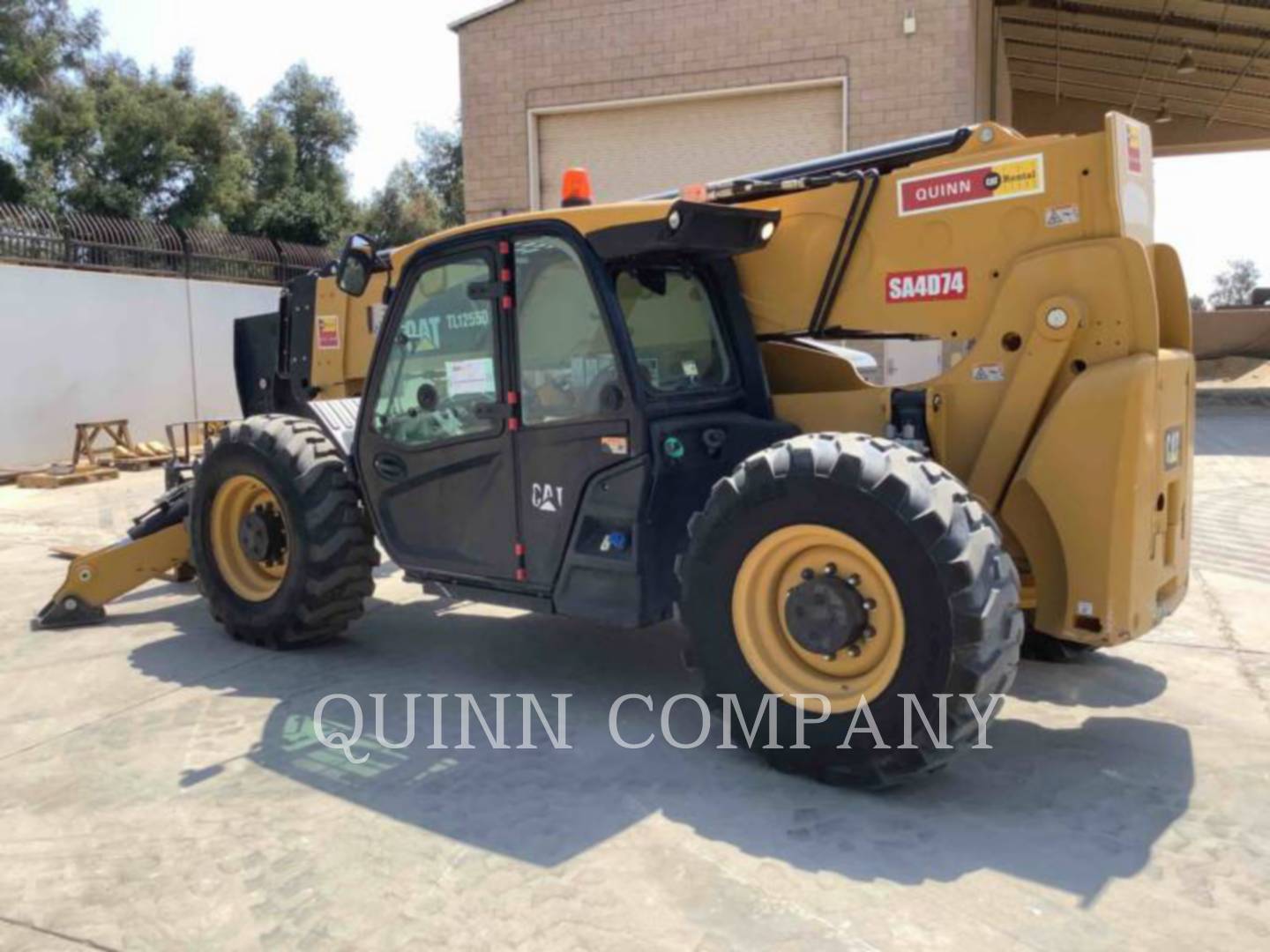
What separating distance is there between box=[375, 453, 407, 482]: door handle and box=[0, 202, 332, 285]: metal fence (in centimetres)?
1128

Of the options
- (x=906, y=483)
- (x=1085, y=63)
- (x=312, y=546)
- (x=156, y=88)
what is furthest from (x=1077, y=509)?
(x=156, y=88)

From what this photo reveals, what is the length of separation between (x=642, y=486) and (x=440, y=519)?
1212 mm

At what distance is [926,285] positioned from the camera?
437 cm

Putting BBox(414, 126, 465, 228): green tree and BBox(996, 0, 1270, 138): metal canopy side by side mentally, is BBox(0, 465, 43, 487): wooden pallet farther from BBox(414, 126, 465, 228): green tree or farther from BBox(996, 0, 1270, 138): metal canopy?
BBox(414, 126, 465, 228): green tree

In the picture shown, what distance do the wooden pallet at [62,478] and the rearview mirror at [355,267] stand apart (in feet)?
29.3

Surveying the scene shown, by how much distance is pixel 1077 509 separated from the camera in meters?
3.86

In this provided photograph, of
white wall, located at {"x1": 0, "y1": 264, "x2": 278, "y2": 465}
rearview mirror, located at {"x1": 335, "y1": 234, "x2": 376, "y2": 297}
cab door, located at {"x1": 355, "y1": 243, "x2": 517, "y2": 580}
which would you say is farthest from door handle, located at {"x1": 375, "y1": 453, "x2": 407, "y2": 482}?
white wall, located at {"x1": 0, "y1": 264, "x2": 278, "y2": 465}

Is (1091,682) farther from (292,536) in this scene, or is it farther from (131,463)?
(131,463)

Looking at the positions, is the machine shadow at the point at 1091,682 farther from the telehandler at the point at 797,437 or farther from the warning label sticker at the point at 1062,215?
the warning label sticker at the point at 1062,215

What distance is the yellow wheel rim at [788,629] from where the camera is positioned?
145 inches

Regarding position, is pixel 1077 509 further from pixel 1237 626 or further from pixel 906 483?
pixel 1237 626

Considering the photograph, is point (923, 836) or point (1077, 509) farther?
point (1077, 509)

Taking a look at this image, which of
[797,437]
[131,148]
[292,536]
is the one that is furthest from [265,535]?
[131,148]

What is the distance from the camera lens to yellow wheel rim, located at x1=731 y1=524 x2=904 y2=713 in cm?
368
